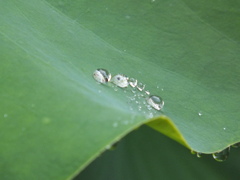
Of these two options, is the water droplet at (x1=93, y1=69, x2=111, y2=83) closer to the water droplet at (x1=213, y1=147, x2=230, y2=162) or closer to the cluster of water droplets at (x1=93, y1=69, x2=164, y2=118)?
the cluster of water droplets at (x1=93, y1=69, x2=164, y2=118)

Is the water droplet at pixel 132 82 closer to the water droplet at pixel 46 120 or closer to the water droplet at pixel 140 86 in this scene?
the water droplet at pixel 140 86

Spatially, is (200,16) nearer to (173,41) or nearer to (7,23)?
(173,41)

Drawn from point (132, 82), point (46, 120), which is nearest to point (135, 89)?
point (132, 82)

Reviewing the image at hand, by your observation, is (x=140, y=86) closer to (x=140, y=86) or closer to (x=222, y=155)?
(x=140, y=86)

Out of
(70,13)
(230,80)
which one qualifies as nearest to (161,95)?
(230,80)

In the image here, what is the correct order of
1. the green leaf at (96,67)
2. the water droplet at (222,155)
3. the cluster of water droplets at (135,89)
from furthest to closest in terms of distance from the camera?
the water droplet at (222,155) → the cluster of water droplets at (135,89) → the green leaf at (96,67)

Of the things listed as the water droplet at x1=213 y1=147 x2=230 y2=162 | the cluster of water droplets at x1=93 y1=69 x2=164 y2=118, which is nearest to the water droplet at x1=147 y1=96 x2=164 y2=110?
the cluster of water droplets at x1=93 y1=69 x2=164 y2=118

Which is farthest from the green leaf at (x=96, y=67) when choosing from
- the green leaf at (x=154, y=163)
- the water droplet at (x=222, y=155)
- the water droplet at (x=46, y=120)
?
the green leaf at (x=154, y=163)

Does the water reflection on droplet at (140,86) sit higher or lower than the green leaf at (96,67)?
lower
